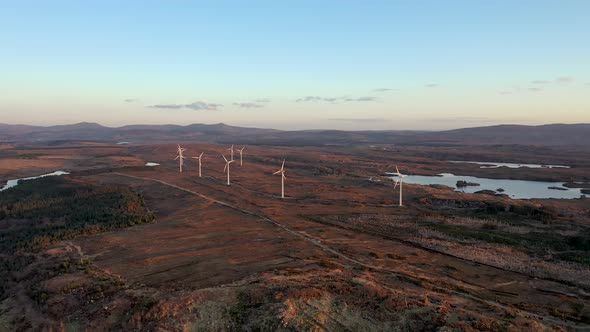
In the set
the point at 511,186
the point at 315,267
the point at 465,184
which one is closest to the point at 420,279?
the point at 315,267

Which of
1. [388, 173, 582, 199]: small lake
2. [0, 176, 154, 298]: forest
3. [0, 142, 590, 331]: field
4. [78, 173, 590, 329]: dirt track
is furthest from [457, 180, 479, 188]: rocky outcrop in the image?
[0, 176, 154, 298]: forest

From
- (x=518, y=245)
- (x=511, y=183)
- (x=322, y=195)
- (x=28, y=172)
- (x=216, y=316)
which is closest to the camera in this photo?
(x=216, y=316)

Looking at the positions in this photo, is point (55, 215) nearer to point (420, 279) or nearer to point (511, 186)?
point (420, 279)

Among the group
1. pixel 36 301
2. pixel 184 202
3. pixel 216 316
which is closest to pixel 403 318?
pixel 216 316

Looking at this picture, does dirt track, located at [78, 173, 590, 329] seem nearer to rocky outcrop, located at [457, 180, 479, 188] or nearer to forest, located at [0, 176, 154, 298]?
forest, located at [0, 176, 154, 298]

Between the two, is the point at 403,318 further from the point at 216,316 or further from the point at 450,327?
the point at 216,316
